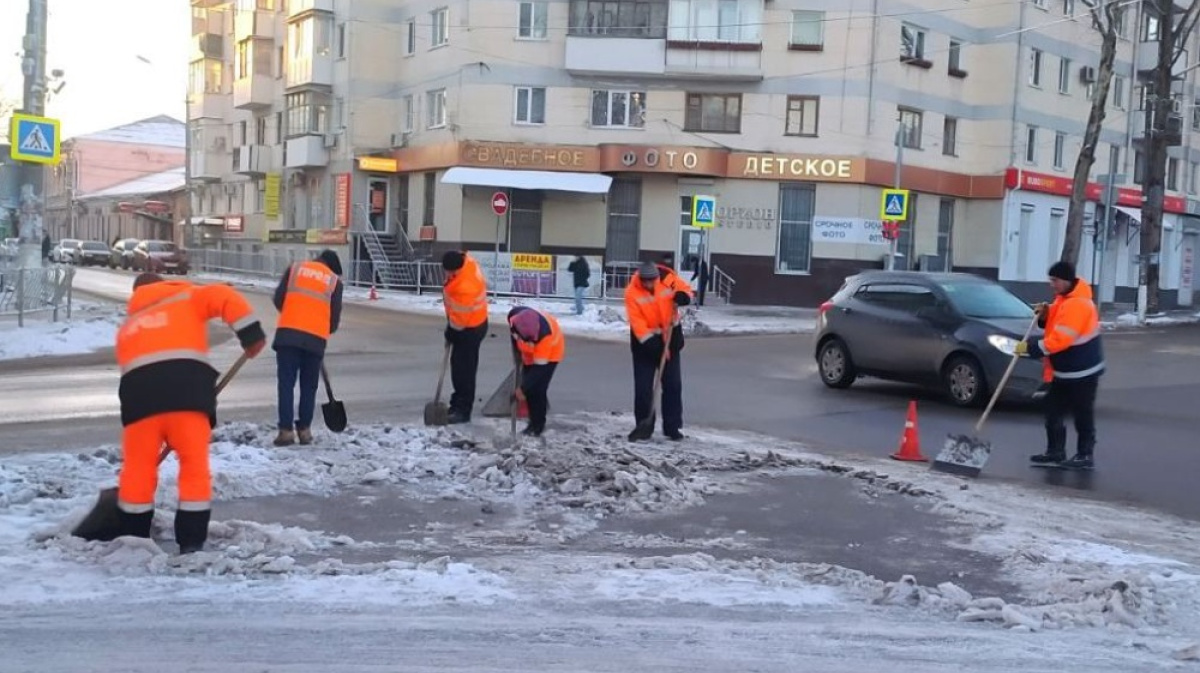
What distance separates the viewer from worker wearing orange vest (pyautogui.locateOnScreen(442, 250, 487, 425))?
11508mm

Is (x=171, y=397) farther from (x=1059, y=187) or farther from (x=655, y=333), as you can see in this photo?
(x=1059, y=187)

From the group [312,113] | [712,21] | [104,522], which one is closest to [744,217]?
[712,21]

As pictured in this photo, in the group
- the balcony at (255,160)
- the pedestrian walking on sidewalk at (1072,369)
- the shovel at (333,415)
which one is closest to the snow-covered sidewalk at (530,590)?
the shovel at (333,415)

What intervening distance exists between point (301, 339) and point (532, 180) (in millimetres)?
27726

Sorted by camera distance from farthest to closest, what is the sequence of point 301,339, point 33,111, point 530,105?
point 530,105, point 33,111, point 301,339

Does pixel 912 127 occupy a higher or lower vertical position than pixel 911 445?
higher

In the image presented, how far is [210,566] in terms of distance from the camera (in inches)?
249

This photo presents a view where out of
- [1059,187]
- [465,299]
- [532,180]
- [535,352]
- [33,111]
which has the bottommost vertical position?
[535,352]

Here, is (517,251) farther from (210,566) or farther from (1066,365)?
(210,566)

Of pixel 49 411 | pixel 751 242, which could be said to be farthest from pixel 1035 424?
pixel 751 242

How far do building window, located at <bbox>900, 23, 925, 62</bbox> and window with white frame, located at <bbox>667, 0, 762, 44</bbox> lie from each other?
15.3 ft

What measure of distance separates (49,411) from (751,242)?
27074 mm

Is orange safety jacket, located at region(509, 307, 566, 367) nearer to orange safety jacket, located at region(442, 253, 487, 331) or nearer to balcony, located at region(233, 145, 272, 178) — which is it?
orange safety jacket, located at region(442, 253, 487, 331)

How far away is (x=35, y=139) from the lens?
19.7 metres
